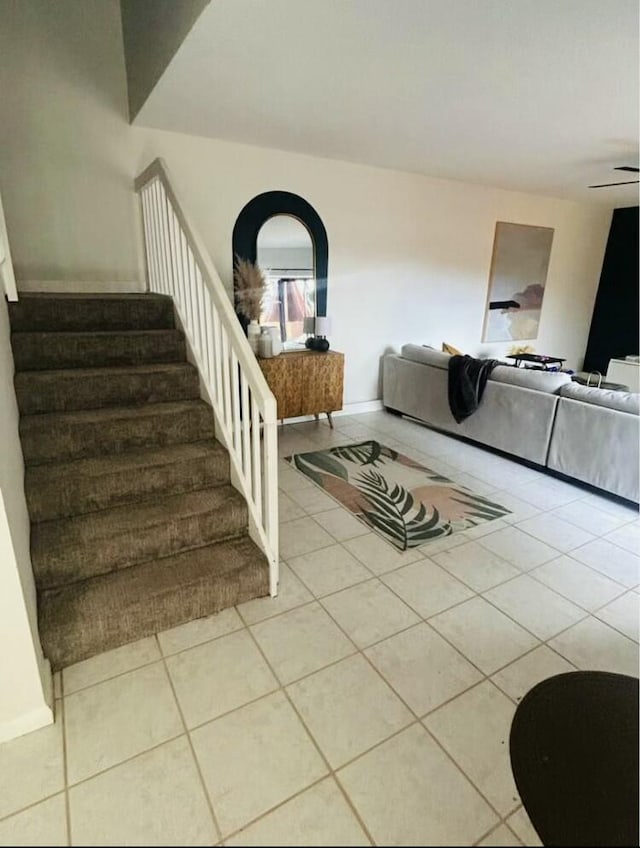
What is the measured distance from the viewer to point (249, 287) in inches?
153

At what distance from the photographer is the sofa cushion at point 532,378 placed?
346 cm

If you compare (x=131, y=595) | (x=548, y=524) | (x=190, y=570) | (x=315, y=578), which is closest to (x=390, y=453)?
(x=548, y=524)

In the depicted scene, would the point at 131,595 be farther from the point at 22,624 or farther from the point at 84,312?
the point at 84,312

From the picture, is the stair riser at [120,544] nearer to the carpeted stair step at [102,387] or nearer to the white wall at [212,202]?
the carpeted stair step at [102,387]

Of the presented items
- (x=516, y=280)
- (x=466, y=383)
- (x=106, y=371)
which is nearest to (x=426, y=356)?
(x=466, y=383)

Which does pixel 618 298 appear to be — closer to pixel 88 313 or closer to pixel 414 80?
pixel 414 80

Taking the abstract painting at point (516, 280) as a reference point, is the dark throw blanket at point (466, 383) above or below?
below

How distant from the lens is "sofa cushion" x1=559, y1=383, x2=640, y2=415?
298 cm

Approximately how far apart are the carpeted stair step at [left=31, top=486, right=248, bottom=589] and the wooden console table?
5.85ft

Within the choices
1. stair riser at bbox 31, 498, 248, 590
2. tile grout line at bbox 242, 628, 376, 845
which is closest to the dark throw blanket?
stair riser at bbox 31, 498, 248, 590

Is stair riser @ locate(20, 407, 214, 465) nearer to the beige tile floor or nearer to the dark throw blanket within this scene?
the beige tile floor

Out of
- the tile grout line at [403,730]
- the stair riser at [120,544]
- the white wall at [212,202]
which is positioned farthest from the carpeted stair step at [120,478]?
the white wall at [212,202]

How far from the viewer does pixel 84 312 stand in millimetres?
2818

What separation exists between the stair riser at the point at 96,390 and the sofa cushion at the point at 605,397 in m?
2.69
